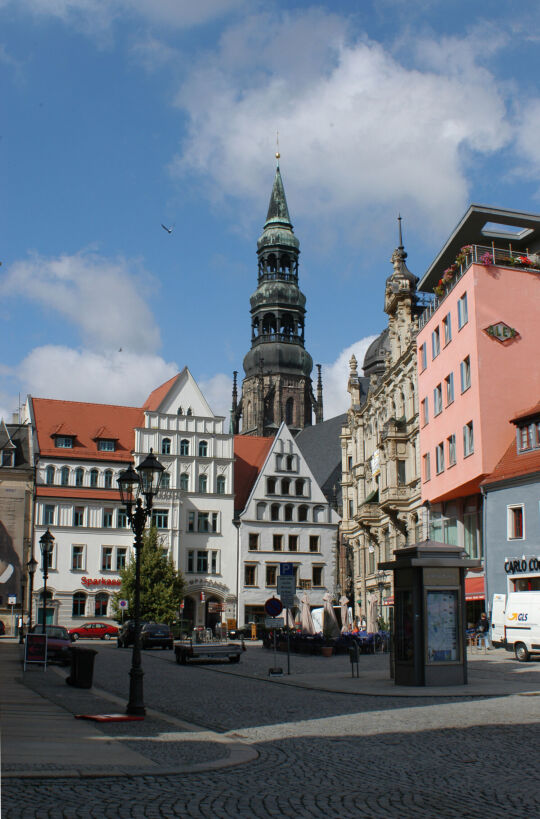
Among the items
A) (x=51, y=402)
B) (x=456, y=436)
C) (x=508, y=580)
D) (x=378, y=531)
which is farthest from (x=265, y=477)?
(x=508, y=580)

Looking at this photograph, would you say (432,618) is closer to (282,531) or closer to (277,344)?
(282,531)

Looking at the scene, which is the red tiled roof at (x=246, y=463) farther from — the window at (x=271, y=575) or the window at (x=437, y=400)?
the window at (x=437, y=400)

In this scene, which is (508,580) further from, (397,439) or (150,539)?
(150,539)

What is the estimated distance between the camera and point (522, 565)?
1459 inches

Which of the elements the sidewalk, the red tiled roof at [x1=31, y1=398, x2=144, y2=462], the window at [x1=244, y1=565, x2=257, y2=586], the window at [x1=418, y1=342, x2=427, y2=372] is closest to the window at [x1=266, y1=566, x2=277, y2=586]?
the window at [x1=244, y1=565, x2=257, y2=586]

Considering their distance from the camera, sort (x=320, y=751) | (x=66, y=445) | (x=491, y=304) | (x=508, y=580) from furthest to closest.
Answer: (x=66, y=445)
(x=491, y=304)
(x=508, y=580)
(x=320, y=751)

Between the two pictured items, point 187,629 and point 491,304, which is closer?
point 491,304

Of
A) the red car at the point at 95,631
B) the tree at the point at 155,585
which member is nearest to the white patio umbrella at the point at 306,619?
the red car at the point at 95,631

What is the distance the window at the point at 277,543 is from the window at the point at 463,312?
32541 mm

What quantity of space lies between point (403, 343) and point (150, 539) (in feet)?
69.6

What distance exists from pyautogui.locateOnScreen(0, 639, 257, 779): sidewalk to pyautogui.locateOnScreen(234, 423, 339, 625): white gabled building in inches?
2015

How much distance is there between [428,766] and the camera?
10430 mm

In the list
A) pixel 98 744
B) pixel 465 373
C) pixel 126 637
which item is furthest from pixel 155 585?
pixel 98 744

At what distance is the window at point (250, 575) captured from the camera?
69.1 metres
